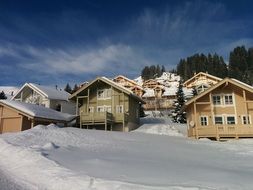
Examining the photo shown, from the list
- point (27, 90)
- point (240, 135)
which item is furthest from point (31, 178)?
point (27, 90)

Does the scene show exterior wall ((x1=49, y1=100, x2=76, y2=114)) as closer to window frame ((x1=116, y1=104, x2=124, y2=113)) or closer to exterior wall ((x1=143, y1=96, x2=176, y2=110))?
window frame ((x1=116, y1=104, x2=124, y2=113))

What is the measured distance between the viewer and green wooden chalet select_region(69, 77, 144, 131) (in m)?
37.2

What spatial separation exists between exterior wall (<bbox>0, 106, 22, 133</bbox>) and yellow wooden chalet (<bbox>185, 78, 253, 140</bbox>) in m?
18.2

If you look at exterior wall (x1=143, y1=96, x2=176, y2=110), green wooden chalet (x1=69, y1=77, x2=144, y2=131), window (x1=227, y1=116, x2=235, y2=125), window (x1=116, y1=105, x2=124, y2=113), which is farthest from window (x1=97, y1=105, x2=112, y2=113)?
exterior wall (x1=143, y1=96, x2=176, y2=110)

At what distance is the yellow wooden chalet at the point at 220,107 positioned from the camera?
3278 cm

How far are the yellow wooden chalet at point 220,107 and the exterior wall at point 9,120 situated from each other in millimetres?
18228

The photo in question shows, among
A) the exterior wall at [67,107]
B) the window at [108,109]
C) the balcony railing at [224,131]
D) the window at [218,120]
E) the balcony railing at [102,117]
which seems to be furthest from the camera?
the exterior wall at [67,107]

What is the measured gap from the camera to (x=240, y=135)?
3109 centimetres

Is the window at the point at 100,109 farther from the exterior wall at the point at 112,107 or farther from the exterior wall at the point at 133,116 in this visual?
the exterior wall at the point at 133,116

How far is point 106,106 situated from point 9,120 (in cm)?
1124

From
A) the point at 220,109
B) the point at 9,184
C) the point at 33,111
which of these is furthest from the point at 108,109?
the point at 9,184

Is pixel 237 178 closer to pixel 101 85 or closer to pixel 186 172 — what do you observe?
pixel 186 172

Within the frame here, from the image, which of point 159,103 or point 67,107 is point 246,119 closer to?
point 67,107

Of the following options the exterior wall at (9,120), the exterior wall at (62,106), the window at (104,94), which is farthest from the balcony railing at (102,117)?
the exterior wall at (62,106)
